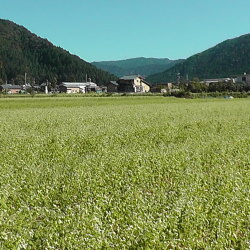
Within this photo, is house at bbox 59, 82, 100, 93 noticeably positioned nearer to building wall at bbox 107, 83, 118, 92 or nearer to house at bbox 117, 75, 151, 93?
building wall at bbox 107, 83, 118, 92

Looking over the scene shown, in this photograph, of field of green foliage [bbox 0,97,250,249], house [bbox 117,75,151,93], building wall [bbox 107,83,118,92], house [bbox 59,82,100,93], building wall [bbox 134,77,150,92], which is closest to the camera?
field of green foliage [bbox 0,97,250,249]

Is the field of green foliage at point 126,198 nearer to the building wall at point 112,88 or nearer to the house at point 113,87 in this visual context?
the house at point 113,87

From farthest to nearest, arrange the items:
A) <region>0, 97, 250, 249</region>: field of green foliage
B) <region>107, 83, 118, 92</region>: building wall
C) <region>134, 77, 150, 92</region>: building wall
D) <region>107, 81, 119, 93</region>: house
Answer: <region>107, 83, 118, 92</region>: building wall → <region>107, 81, 119, 93</region>: house → <region>134, 77, 150, 92</region>: building wall → <region>0, 97, 250, 249</region>: field of green foliage

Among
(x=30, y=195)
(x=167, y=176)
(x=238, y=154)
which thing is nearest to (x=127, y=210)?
(x=30, y=195)

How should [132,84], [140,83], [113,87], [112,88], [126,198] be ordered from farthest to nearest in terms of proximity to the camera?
[112,88], [113,87], [140,83], [132,84], [126,198]

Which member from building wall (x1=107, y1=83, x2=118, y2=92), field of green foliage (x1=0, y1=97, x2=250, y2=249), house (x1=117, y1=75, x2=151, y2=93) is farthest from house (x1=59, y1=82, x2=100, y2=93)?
field of green foliage (x1=0, y1=97, x2=250, y2=249)

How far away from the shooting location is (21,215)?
669cm

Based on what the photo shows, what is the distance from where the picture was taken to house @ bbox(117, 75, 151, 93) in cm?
13662

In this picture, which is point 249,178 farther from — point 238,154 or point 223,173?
point 238,154

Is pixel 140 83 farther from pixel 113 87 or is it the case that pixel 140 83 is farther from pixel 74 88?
pixel 74 88

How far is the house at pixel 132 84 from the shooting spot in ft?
448

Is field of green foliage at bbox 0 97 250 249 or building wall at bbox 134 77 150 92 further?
building wall at bbox 134 77 150 92

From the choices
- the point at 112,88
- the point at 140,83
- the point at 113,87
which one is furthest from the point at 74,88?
the point at 140,83

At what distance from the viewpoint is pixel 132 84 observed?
450 feet
